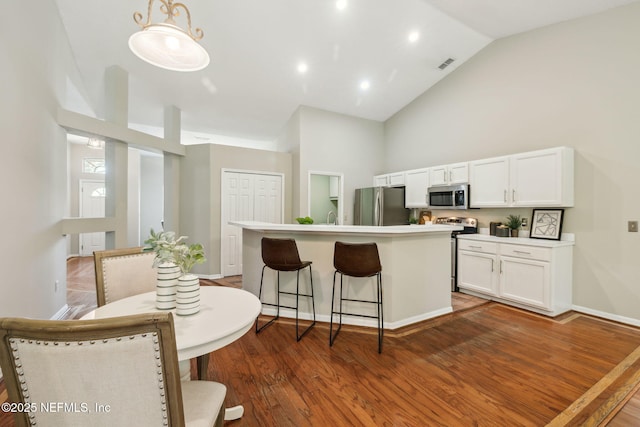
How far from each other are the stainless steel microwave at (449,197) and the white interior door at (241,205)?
2923mm

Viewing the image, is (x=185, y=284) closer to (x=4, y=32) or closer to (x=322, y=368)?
(x=322, y=368)

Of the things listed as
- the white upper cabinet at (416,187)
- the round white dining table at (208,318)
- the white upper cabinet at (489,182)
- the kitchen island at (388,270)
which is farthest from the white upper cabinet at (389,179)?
the round white dining table at (208,318)

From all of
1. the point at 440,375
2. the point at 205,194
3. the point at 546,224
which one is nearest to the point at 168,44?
the point at 440,375

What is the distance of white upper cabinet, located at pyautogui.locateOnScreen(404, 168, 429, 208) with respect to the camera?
511cm

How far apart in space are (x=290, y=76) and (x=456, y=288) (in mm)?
4310

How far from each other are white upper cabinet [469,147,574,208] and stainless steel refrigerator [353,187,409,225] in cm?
146

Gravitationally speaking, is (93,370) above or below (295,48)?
below

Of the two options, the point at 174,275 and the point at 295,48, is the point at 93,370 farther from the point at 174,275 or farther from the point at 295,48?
the point at 295,48

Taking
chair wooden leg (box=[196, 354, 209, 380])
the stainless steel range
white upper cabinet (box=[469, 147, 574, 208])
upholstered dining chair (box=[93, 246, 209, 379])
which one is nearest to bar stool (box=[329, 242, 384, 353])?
chair wooden leg (box=[196, 354, 209, 380])

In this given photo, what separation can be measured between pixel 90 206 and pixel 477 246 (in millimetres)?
9044

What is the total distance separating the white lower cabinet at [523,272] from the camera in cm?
334

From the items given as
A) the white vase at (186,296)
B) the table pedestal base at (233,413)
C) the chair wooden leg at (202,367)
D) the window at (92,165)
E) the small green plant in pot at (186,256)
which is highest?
the window at (92,165)

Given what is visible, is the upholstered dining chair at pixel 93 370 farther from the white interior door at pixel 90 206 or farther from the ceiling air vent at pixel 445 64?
the white interior door at pixel 90 206

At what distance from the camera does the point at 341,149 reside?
19.5 feet
